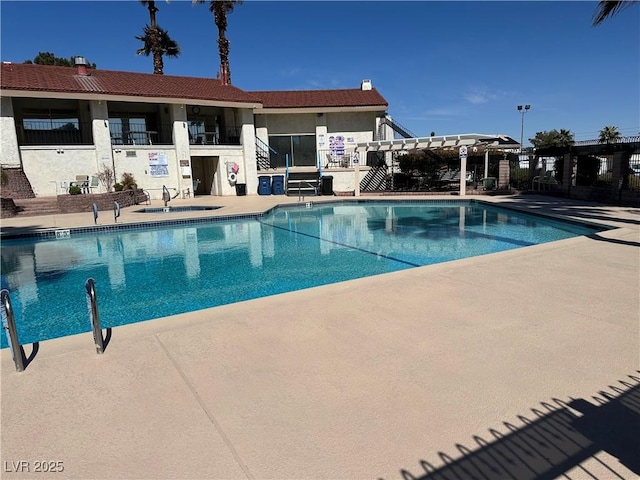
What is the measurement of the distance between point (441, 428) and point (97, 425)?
227cm

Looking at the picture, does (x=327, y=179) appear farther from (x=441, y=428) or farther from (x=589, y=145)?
(x=441, y=428)

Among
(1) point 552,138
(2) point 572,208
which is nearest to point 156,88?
(2) point 572,208

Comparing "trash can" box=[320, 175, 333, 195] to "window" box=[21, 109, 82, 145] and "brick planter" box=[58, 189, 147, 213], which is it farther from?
"window" box=[21, 109, 82, 145]

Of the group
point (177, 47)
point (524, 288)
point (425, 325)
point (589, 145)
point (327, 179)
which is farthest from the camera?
point (177, 47)

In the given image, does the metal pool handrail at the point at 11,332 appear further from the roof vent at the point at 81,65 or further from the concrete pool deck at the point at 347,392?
the roof vent at the point at 81,65

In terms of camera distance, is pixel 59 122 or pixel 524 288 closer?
pixel 524 288

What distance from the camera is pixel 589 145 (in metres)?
17.3

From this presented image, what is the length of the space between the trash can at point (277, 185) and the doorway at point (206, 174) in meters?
3.30

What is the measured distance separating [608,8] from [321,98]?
16789 mm

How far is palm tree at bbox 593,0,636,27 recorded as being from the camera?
43.2 ft

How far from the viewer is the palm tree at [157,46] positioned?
93.4 feet

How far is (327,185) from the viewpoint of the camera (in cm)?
2333

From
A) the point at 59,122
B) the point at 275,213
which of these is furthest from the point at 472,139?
the point at 59,122

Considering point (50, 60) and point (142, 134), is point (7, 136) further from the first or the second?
point (50, 60)
